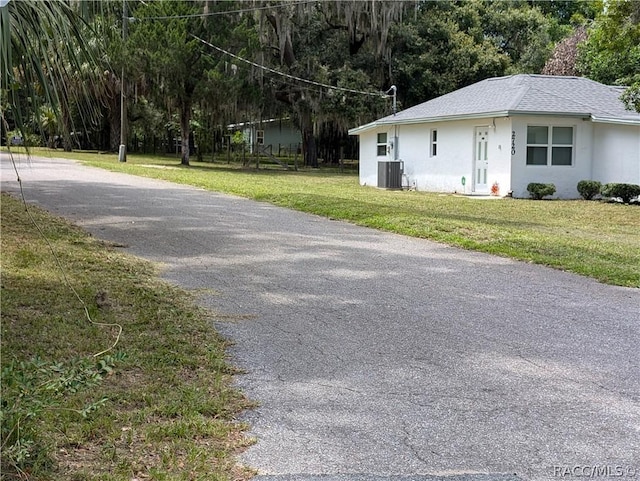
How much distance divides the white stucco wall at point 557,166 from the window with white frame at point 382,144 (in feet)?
20.7

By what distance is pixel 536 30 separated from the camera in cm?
4294

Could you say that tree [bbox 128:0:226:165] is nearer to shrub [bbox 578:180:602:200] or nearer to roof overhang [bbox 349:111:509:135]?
roof overhang [bbox 349:111:509:135]

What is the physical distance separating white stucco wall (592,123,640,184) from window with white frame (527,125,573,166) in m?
0.83

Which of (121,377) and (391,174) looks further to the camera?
(391,174)

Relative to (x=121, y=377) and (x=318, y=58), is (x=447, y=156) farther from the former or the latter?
(x=121, y=377)

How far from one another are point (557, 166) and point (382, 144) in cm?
706

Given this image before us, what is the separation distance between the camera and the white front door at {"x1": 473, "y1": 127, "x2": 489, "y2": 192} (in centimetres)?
2274

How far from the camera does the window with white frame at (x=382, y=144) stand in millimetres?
27000

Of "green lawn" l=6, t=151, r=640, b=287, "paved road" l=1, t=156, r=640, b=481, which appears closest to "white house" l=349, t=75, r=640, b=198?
"green lawn" l=6, t=151, r=640, b=287

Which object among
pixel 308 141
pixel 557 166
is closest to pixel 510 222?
pixel 557 166

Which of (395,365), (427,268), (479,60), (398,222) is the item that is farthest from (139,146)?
(395,365)

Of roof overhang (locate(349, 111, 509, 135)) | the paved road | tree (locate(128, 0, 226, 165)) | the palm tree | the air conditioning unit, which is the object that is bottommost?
the paved road

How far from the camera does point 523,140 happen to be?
21.8 m

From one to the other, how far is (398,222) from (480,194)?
10236 mm
